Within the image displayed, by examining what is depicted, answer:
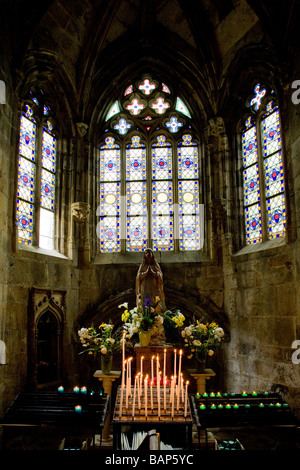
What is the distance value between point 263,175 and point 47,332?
6.39 meters

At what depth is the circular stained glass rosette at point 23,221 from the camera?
9297 millimetres

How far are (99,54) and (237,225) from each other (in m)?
6.10

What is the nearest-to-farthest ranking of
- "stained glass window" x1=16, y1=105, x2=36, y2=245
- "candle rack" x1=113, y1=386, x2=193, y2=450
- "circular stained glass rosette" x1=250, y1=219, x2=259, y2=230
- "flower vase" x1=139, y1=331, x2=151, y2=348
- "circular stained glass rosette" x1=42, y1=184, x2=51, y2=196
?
"candle rack" x1=113, y1=386, x2=193, y2=450 → "flower vase" x1=139, y1=331, x2=151, y2=348 → "stained glass window" x1=16, y1=105, x2=36, y2=245 → "circular stained glass rosette" x1=250, y1=219, x2=259, y2=230 → "circular stained glass rosette" x1=42, y1=184, x2=51, y2=196

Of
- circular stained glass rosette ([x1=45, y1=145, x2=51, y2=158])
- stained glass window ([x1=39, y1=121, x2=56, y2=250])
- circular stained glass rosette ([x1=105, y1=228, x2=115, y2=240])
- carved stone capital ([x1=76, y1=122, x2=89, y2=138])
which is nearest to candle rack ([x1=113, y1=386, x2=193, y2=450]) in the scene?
stained glass window ([x1=39, y1=121, x2=56, y2=250])

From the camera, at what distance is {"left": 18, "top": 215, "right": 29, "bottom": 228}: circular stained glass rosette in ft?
30.5

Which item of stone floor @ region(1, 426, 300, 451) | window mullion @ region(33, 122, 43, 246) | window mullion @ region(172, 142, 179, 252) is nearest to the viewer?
stone floor @ region(1, 426, 300, 451)

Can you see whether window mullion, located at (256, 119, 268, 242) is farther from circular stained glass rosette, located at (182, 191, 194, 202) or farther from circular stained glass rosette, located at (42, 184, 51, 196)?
circular stained glass rosette, located at (42, 184, 51, 196)

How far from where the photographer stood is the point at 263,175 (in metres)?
9.86

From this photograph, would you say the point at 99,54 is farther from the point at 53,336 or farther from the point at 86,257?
the point at 53,336

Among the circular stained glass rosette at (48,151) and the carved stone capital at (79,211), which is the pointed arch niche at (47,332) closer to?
the carved stone capital at (79,211)

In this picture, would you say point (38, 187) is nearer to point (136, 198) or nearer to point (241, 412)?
point (136, 198)

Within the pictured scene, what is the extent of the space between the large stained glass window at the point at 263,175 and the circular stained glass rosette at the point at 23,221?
5.42 m

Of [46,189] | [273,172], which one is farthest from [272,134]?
[46,189]

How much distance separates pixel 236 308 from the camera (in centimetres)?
966
